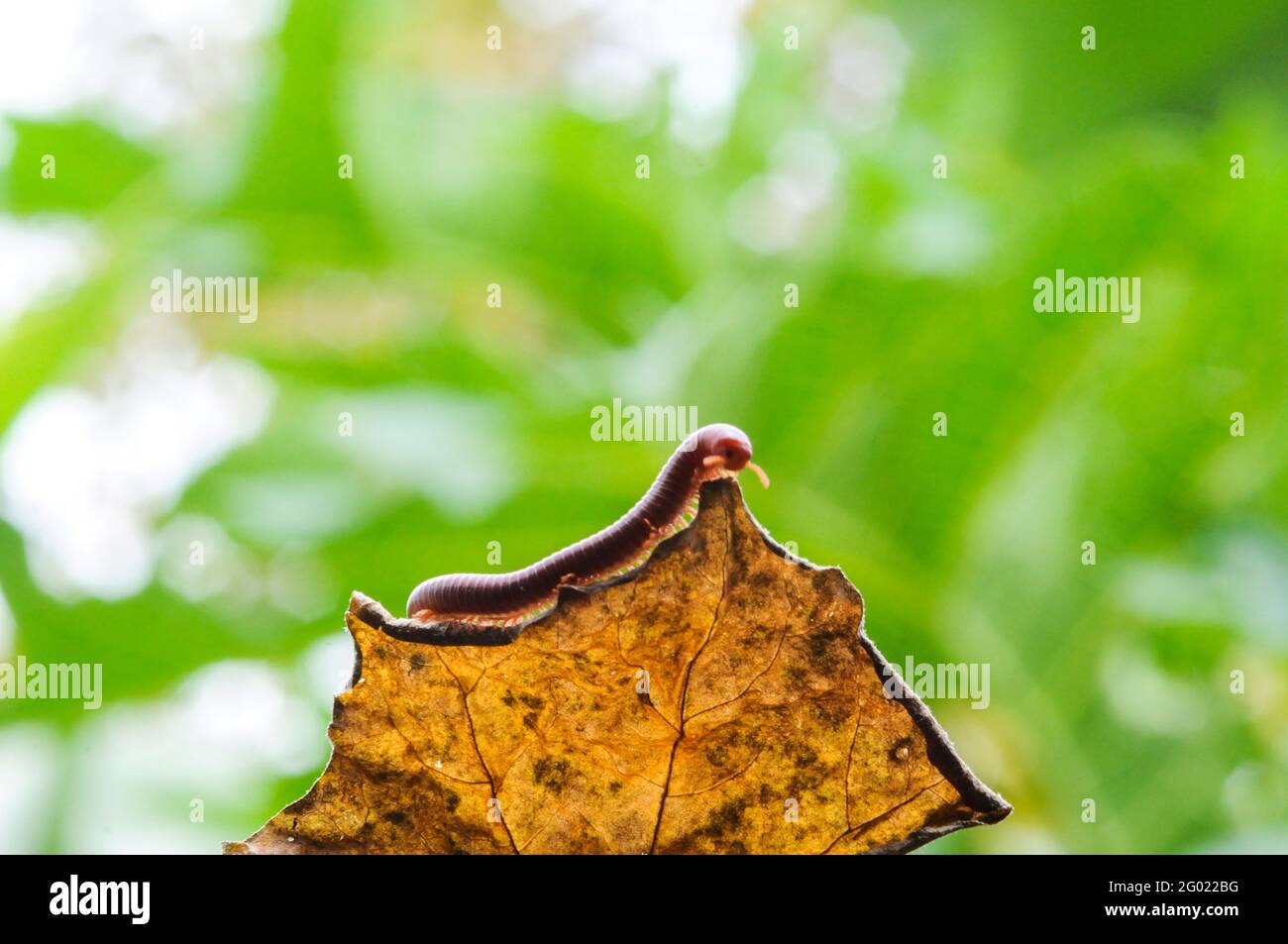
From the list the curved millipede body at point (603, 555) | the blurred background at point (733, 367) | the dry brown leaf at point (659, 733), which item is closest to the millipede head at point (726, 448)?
the curved millipede body at point (603, 555)

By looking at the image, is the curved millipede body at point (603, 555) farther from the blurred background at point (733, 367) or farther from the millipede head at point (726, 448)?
the blurred background at point (733, 367)

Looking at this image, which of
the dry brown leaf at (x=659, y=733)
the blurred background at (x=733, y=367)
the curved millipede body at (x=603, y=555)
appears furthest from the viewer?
the blurred background at (x=733, y=367)

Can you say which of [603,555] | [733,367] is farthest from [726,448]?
[733,367]

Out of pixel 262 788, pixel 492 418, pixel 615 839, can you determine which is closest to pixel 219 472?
pixel 492 418

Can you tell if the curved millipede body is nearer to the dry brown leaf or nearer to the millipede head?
the millipede head

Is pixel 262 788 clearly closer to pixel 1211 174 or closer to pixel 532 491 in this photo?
pixel 532 491

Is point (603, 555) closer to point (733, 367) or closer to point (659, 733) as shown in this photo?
point (659, 733)
